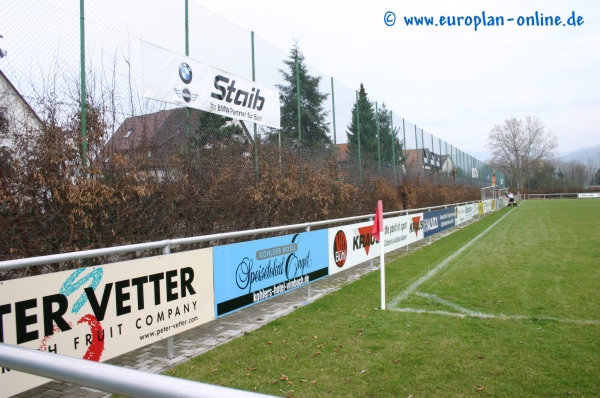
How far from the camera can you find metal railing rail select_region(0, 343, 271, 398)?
989 mm

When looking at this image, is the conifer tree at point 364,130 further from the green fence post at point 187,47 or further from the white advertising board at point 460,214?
the green fence post at point 187,47

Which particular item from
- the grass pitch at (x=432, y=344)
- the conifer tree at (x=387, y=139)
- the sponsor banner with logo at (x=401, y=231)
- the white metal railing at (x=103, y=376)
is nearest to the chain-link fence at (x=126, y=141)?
the sponsor banner with logo at (x=401, y=231)

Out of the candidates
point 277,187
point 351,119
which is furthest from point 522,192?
point 277,187

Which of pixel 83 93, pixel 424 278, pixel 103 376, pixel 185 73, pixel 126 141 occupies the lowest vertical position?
pixel 424 278

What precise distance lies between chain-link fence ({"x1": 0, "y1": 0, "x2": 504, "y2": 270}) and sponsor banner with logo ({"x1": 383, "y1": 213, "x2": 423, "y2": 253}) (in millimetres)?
1637

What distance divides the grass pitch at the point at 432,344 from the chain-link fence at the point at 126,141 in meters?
2.15

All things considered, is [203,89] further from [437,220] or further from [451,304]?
[437,220]

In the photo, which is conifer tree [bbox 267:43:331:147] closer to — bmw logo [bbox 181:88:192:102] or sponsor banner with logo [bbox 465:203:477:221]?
bmw logo [bbox 181:88:192:102]

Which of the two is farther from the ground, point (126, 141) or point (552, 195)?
point (126, 141)

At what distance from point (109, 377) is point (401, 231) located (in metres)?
11.6

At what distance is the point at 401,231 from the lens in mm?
12148

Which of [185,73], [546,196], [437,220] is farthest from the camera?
[546,196]

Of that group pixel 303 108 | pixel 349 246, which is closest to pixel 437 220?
pixel 303 108

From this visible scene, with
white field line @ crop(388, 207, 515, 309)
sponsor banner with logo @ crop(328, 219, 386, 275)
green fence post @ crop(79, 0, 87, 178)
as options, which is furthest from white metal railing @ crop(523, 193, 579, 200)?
green fence post @ crop(79, 0, 87, 178)
